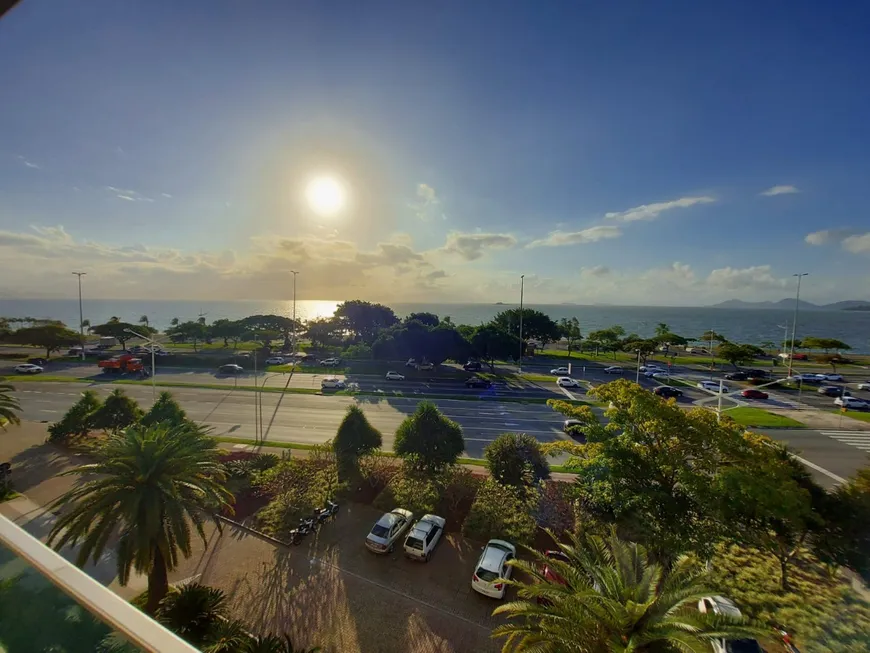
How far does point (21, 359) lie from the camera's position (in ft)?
146

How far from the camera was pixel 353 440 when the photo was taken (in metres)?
15.4

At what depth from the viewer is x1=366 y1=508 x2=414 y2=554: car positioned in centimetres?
1104

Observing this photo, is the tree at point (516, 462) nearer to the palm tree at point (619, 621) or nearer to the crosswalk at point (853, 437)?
the palm tree at point (619, 621)

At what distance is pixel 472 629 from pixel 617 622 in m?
4.28

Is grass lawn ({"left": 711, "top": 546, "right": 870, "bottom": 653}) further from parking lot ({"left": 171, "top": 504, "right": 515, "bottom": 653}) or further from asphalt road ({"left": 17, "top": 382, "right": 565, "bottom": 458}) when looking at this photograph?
asphalt road ({"left": 17, "top": 382, "right": 565, "bottom": 458})

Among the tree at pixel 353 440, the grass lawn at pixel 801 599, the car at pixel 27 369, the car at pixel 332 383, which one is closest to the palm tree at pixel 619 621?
the grass lawn at pixel 801 599

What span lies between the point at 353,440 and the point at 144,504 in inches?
302

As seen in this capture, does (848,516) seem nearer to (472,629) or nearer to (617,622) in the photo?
(617,622)

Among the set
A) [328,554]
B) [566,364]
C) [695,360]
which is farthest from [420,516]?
[695,360]

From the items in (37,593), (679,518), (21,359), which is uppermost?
(37,593)

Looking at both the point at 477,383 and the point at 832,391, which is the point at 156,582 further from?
the point at 832,391

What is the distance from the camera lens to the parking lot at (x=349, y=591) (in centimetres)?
845

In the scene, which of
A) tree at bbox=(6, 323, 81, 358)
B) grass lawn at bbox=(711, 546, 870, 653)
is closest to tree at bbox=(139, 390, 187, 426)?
grass lawn at bbox=(711, 546, 870, 653)

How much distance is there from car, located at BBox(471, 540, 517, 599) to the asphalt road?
785cm
